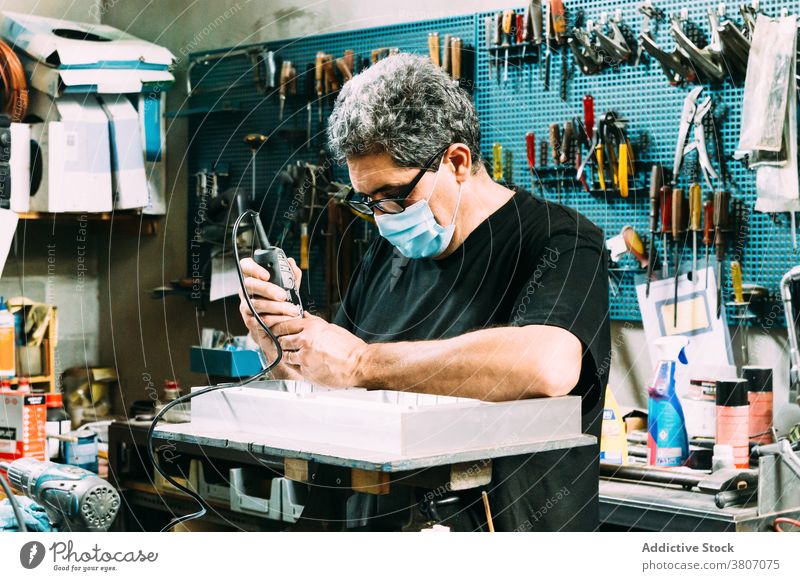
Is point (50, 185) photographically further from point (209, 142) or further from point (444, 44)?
point (444, 44)

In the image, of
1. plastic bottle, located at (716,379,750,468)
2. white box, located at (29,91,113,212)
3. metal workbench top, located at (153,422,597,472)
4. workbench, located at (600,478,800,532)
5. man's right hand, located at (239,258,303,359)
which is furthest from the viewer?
white box, located at (29,91,113,212)

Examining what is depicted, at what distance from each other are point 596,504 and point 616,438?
0.44m

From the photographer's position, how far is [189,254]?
9.21 feet

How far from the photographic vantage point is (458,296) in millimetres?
1262

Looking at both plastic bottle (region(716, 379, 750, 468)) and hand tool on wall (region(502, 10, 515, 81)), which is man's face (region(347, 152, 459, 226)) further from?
hand tool on wall (region(502, 10, 515, 81))

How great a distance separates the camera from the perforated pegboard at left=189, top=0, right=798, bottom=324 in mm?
1854

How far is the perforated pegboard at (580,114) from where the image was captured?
6.08 ft

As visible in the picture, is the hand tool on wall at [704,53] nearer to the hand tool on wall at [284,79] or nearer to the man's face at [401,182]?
the man's face at [401,182]

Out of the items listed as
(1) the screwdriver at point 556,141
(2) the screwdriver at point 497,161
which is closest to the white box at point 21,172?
(2) the screwdriver at point 497,161

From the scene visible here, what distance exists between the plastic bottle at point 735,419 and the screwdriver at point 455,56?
91 centimetres

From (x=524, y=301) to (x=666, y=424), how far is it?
0.65 meters

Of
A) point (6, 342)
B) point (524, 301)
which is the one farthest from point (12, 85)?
point (524, 301)

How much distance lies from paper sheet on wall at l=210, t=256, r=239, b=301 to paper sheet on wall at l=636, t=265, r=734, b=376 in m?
1.16

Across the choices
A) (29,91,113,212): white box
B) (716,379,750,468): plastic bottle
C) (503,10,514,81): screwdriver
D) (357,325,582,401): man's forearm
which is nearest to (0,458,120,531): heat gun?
(357,325,582,401): man's forearm
